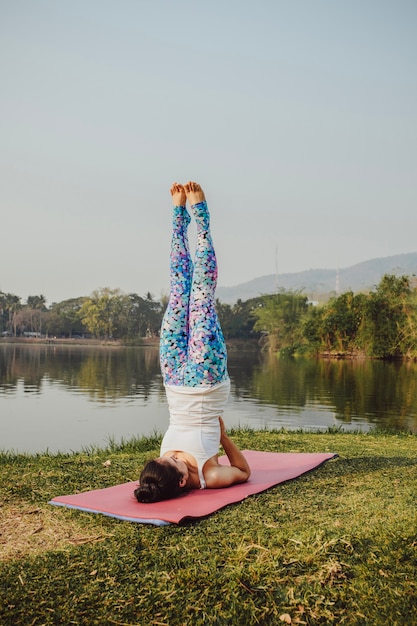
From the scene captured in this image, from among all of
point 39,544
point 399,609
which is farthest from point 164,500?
point 399,609

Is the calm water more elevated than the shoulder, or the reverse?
Answer: the shoulder

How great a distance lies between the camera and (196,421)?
3838 millimetres

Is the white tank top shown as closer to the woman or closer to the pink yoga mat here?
the woman

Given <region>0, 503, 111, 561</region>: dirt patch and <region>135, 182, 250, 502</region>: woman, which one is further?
<region>135, 182, 250, 502</region>: woman

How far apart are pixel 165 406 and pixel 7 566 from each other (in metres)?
9.83

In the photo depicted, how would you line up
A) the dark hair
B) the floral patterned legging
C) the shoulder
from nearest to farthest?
1. the dark hair
2. the shoulder
3. the floral patterned legging

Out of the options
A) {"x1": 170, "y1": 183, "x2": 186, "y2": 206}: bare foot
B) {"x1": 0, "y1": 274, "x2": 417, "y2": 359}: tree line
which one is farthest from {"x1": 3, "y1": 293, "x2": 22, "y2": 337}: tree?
{"x1": 170, "y1": 183, "x2": 186, "y2": 206}: bare foot

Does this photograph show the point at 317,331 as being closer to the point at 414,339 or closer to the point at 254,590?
the point at 414,339

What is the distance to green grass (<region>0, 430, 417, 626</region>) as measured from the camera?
221 cm

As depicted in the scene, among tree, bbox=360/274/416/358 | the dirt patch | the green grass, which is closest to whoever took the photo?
the green grass

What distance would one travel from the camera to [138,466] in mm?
4754

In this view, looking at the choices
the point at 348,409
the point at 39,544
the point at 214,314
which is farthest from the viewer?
the point at 348,409

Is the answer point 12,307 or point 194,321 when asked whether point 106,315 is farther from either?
point 194,321

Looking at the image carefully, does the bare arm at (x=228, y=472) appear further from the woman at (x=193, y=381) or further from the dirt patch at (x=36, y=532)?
the dirt patch at (x=36, y=532)
